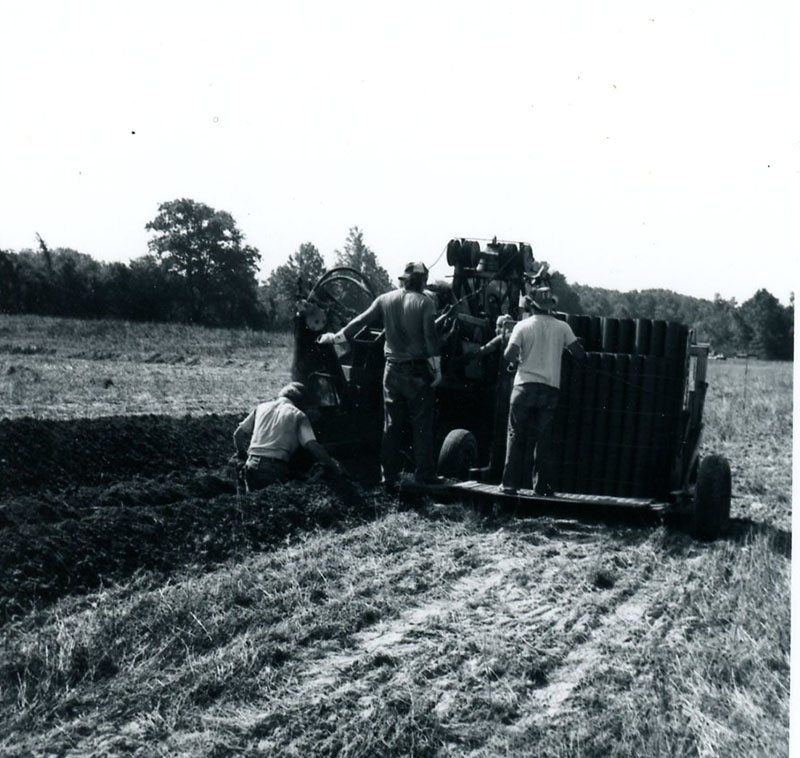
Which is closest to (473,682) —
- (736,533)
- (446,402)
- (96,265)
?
(736,533)

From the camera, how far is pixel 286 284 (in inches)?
1016

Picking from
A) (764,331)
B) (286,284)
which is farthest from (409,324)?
(286,284)

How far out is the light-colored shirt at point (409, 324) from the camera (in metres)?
8.80

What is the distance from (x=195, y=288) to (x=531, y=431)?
21130 millimetres

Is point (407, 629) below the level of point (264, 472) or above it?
below

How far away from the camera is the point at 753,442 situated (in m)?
15.8

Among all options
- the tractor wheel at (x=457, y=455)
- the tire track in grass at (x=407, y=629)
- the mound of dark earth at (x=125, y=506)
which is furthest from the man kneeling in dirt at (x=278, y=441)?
the tire track in grass at (x=407, y=629)

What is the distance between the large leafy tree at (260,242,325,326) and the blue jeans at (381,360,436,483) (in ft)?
29.8

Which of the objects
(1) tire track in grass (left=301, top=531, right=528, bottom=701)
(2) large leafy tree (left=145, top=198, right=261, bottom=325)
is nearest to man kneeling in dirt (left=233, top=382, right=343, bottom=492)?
(1) tire track in grass (left=301, top=531, right=528, bottom=701)

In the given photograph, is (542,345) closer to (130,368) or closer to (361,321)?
(361,321)

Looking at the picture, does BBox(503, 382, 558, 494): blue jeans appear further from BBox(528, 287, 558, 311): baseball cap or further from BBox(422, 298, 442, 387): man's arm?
BBox(422, 298, 442, 387): man's arm

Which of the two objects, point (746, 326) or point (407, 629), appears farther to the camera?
point (746, 326)

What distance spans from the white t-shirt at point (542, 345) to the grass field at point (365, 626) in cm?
122

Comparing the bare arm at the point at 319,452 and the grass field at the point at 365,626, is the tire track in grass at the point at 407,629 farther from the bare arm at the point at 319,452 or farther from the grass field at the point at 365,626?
the bare arm at the point at 319,452
